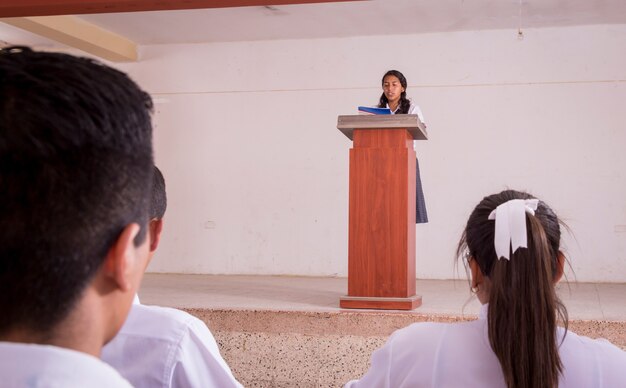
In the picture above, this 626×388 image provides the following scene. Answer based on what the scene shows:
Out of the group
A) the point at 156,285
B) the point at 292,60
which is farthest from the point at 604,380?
the point at 292,60

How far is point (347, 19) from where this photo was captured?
623 centimetres

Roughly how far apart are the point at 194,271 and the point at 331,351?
3.80 meters

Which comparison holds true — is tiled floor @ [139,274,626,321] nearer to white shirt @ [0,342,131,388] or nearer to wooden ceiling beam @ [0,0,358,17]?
wooden ceiling beam @ [0,0,358,17]

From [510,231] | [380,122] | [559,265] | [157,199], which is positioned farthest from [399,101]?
[510,231]

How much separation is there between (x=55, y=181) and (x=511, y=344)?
869 mm

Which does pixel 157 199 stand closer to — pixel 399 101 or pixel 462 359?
pixel 462 359

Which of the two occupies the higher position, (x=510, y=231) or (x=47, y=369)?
(x=47, y=369)

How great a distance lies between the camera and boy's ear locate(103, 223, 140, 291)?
0.58 meters

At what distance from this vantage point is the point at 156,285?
568 cm

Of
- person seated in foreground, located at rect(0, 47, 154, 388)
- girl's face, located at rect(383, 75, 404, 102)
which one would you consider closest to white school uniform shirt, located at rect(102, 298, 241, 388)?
person seated in foreground, located at rect(0, 47, 154, 388)

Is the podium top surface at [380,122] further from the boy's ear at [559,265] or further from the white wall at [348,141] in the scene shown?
the white wall at [348,141]

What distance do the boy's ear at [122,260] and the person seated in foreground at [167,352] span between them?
0.58 metres

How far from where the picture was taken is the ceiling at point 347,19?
584cm

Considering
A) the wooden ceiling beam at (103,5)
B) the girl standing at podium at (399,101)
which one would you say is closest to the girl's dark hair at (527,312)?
the girl standing at podium at (399,101)
